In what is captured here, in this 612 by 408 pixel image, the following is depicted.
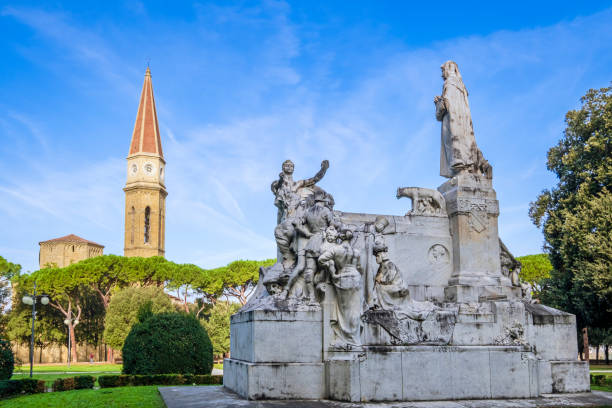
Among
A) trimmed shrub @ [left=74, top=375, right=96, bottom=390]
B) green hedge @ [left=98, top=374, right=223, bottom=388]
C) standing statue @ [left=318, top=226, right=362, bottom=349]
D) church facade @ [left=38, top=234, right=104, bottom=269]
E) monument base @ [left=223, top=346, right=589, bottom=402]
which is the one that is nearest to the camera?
→ monument base @ [left=223, top=346, right=589, bottom=402]

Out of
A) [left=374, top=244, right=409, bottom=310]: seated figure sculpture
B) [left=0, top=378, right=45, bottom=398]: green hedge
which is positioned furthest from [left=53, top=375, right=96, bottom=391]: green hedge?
[left=374, top=244, right=409, bottom=310]: seated figure sculpture

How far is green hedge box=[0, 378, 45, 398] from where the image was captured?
1434cm

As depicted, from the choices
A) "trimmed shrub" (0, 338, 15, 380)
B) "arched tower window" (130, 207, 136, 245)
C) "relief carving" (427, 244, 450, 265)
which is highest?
"arched tower window" (130, 207, 136, 245)

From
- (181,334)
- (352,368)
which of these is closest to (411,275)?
(352,368)

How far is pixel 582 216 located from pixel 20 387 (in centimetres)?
1852

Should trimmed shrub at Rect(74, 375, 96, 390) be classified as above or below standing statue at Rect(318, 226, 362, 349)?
below

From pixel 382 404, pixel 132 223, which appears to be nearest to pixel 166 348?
pixel 382 404

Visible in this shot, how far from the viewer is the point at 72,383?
56.1ft

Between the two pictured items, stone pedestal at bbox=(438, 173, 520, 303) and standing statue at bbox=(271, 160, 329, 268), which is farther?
stone pedestal at bbox=(438, 173, 520, 303)

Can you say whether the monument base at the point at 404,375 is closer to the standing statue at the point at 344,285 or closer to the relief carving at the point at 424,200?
the standing statue at the point at 344,285

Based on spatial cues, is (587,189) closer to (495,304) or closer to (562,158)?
(562,158)

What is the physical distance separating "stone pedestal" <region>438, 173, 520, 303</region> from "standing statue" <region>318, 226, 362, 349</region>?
2316mm

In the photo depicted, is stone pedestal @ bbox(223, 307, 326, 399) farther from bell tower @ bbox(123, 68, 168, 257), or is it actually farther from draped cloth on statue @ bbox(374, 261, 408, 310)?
bell tower @ bbox(123, 68, 168, 257)

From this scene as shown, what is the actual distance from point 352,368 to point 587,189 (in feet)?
52.0
